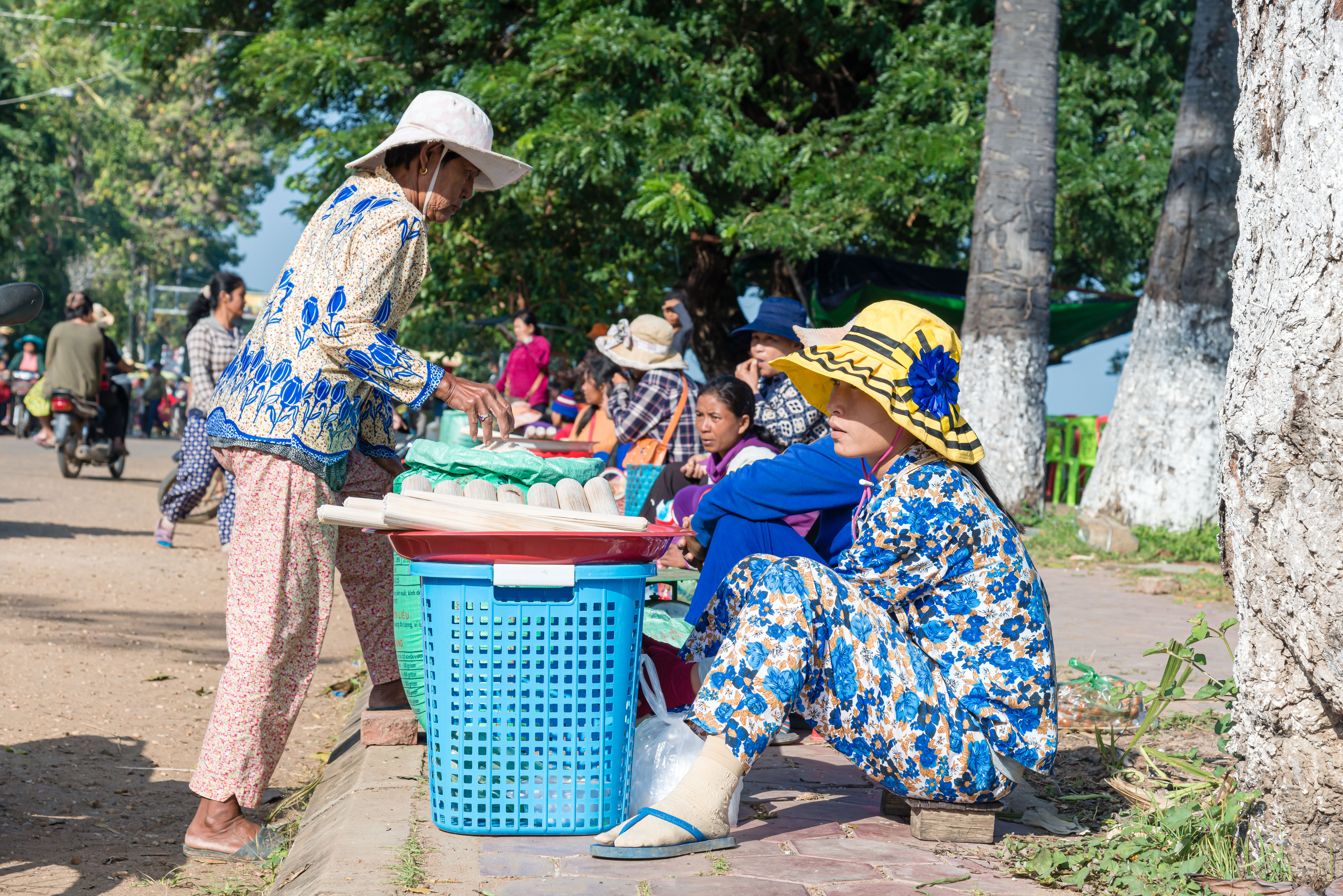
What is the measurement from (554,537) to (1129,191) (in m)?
11.5

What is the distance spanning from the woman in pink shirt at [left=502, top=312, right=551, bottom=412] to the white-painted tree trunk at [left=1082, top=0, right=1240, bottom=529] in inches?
235

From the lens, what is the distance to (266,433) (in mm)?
3375

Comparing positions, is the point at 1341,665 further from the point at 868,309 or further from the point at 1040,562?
the point at 1040,562

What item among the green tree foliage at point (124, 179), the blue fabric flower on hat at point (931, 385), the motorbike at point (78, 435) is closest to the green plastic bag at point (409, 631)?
the blue fabric flower on hat at point (931, 385)

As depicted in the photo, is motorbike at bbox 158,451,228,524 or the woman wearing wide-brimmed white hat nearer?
the woman wearing wide-brimmed white hat

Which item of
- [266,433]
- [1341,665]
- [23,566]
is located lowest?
[23,566]

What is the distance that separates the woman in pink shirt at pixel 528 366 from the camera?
1308 cm

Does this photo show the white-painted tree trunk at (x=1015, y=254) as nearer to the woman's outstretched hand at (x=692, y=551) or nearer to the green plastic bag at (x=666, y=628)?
the green plastic bag at (x=666, y=628)

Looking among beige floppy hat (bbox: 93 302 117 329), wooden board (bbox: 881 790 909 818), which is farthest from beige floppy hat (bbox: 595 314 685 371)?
beige floppy hat (bbox: 93 302 117 329)

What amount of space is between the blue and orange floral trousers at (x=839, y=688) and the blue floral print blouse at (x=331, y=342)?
1115 mm

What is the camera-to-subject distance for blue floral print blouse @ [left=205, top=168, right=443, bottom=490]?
3.30 m

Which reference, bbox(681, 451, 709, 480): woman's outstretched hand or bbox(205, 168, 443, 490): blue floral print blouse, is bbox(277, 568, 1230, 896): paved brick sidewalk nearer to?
bbox(205, 168, 443, 490): blue floral print blouse

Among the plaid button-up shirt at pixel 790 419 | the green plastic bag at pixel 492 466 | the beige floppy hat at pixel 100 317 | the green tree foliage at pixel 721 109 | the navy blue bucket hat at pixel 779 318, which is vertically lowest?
the green plastic bag at pixel 492 466

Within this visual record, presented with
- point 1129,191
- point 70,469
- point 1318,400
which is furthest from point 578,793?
point 70,469
